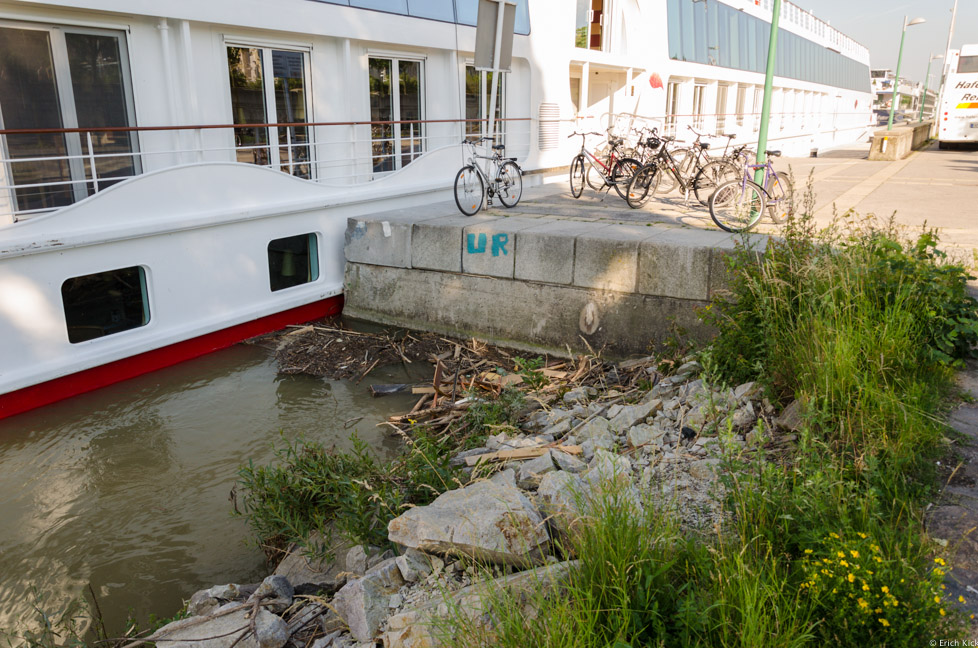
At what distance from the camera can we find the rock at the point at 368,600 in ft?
10.3

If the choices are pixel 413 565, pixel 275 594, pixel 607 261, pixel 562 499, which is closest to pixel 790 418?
pixel 562 499

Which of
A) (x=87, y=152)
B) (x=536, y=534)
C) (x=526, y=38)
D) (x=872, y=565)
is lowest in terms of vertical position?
(x=536, y=534)

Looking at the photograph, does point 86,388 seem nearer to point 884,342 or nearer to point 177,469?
point 177,469

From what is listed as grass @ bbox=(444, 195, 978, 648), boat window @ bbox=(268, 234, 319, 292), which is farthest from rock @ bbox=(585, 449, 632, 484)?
boat window @ bbox=(268, 234, 319, 292)

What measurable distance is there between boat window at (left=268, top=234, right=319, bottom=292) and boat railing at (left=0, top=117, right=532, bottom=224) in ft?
3.28

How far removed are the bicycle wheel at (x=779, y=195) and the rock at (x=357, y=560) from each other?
6.70 m

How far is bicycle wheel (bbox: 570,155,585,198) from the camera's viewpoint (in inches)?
493

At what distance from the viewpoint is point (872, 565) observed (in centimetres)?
240

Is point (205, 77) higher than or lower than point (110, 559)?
higher

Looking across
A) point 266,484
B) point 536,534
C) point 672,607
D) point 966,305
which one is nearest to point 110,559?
point 266,484

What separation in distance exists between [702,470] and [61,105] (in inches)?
287

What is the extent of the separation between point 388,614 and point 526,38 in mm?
12971

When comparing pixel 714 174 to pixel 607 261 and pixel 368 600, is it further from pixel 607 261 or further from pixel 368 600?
pixel 368 600

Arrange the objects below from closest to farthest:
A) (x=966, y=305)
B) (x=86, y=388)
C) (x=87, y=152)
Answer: (x=966, y=305) < (x=86, y=388) < (x=87, y=152)
